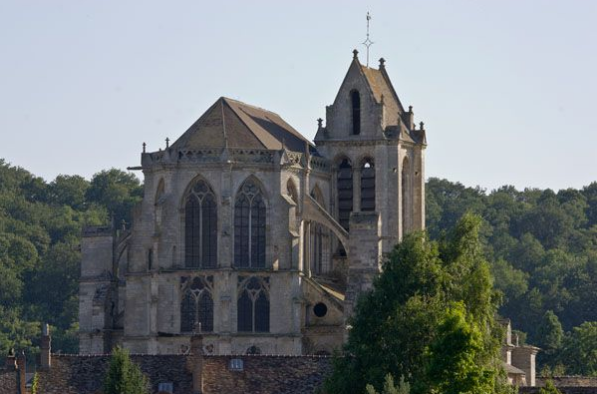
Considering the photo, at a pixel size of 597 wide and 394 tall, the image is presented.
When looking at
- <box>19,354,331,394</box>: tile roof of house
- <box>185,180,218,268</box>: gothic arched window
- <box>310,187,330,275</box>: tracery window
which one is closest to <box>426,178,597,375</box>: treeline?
<box>310,187,330,275</box>: tracery window

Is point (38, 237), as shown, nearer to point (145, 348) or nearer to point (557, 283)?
point (557, 283)

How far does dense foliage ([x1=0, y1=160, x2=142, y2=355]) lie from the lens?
159375mm

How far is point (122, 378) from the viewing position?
8656 centimetres

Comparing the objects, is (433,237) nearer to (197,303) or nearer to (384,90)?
(384,90)

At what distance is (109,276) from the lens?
368ft

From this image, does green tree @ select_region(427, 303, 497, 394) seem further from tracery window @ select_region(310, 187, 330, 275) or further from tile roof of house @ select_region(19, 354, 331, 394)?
tracery window @ select_region(310, 187, 330, 275)

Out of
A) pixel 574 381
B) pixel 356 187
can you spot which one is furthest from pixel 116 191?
pixel 574 381

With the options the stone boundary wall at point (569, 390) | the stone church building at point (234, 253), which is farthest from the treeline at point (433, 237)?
the stone boundary wall at point (569, 390)

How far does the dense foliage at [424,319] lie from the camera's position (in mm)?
80750

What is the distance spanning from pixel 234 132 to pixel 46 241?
6885 cm

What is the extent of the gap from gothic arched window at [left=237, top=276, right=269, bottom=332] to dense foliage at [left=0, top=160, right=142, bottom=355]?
40.2 metres

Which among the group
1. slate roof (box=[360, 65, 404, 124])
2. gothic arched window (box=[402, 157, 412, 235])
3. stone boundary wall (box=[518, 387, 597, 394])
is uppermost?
slate roof (box=[360, 65, 404, 124])

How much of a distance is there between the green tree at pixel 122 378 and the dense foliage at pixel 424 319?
656cm

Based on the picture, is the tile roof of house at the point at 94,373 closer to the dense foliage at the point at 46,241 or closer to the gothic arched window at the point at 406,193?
the gothic arched window at the point at 406,193
